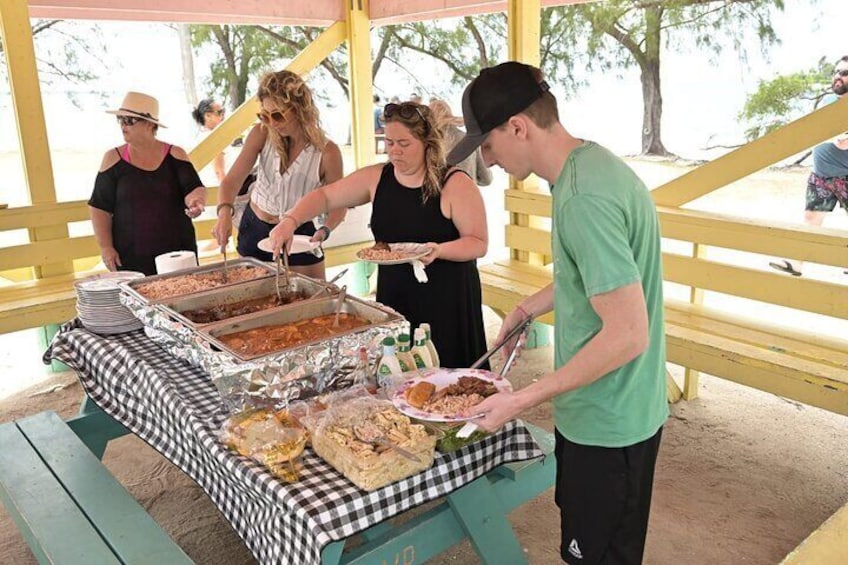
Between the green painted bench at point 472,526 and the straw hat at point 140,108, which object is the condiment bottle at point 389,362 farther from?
the straw hat at point 140,108

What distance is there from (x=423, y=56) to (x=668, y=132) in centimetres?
480

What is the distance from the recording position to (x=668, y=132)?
1288 centimetres

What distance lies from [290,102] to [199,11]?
277 cm

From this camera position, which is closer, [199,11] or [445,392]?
[445,392]

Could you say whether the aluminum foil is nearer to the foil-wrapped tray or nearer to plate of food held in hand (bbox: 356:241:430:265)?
the foil-wrapped tray

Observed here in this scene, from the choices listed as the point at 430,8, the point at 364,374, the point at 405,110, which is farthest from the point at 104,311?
the point at 430,8

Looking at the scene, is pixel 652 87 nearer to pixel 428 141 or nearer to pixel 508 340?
pixel 428 141

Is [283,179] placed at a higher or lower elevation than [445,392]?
higher

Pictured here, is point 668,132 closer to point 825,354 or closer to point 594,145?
point 825,354

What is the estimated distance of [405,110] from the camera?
2822mm

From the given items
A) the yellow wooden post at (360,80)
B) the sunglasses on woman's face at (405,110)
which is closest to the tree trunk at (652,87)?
the yellow wooden post at (360,80)

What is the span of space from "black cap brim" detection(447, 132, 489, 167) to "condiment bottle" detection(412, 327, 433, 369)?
1.85ft

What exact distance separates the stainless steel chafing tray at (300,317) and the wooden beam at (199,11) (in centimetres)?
403

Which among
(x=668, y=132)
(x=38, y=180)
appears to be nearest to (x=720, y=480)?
(x=38, y=180)
